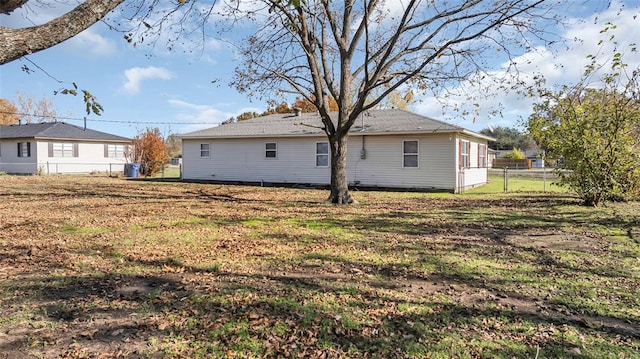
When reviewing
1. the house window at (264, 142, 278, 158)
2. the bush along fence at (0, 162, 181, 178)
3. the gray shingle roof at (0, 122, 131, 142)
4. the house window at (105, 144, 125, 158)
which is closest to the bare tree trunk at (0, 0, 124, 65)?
the house window at (264, 142, 278, 158)

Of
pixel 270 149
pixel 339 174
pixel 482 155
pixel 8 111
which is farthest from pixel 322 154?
pixel 8 111

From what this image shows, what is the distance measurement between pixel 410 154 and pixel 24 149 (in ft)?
89.6

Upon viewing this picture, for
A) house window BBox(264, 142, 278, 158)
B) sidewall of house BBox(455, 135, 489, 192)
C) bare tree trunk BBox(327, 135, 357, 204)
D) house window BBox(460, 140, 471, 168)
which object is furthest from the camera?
house window BBox(264, 142, 278, 158)

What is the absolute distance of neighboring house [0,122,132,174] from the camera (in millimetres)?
27422

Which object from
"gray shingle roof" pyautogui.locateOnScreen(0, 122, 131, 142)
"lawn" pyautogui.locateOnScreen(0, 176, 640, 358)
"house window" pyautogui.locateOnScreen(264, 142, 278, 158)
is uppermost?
"gray shingle roof" pyautogui.locateOnScreen(0, 122, 131, 142)

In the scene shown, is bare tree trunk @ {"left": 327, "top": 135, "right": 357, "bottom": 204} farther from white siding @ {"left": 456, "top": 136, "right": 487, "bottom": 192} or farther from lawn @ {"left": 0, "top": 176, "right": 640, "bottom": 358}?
white siding @ {"left": 456, "top": 136, "right": 487, "bottom": 192}

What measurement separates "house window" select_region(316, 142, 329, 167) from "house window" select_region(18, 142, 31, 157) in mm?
22134

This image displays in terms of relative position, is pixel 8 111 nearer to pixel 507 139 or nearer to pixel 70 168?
pixel 70 168

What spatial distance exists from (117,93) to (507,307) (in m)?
23.9

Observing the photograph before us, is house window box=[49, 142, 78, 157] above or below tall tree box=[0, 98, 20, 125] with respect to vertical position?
below

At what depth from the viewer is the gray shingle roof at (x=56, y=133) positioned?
90.9 feet

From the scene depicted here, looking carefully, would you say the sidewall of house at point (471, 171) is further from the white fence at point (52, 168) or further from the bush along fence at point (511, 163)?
the bush along fence at point (511, 163)

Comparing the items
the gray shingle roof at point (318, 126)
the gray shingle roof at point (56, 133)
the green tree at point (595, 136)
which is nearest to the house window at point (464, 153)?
the gray shingle roof at point (318, 126)

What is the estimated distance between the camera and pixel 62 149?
1123 inches
